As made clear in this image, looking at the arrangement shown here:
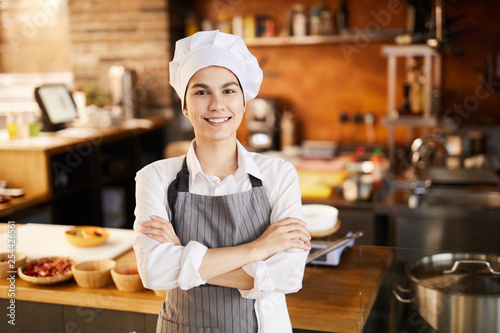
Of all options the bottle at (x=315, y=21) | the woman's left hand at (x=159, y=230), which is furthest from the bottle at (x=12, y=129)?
the woman's left hand at (x=159, y=230)

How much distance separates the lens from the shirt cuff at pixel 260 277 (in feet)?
4.62

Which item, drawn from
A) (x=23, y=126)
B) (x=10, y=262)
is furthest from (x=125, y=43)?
(x=10, y=262)

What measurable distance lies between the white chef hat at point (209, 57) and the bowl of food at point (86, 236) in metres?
0.97

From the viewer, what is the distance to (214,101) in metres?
1.46

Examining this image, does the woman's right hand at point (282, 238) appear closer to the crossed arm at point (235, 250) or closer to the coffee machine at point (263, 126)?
the crossed arm at point (235, 250)

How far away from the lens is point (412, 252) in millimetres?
1774

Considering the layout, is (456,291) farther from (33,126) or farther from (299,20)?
(299,20)

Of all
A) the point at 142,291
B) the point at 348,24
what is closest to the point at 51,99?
the point at 348,24

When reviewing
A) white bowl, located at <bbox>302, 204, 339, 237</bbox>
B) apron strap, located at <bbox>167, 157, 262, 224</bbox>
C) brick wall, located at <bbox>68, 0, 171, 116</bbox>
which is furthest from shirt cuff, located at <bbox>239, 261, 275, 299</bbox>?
brick wall, located at <bbox>68, 0, 171, 116</bbox>

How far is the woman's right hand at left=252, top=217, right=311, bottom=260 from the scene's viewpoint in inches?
56.9

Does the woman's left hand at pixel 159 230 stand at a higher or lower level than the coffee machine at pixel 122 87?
lower

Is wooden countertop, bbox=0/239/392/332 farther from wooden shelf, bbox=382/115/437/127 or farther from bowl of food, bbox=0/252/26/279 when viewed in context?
wooden shelf, bbox=382/115/437/127

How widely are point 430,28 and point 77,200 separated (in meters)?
2.92

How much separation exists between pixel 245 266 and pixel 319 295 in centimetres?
47
